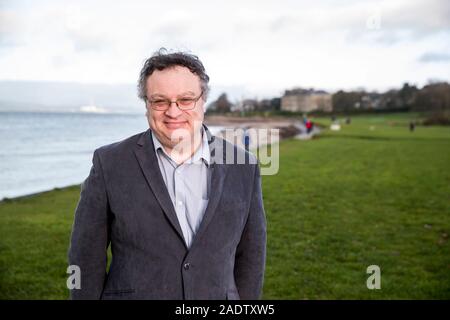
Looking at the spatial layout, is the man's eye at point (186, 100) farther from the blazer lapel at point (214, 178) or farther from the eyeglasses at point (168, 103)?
the blazer lapel at point (214, 178)

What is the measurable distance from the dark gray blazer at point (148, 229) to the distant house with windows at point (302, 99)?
8.92ft

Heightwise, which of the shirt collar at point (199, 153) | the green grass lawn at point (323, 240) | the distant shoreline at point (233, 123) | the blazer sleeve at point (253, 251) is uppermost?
the distant shoreline at point (233, 123)

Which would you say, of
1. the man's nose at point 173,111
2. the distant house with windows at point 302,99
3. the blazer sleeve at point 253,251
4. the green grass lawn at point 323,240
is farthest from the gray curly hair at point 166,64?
the green grass lawn at point 323,240

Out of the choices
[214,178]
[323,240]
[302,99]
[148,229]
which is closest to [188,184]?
[214,178]

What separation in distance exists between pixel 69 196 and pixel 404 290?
4492 mm

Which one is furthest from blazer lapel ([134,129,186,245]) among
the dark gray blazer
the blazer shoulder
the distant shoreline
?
the distant shoreline

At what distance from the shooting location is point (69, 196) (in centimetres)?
627

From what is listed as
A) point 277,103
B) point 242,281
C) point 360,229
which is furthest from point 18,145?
point 242,281

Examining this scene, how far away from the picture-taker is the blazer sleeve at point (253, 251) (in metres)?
1.80

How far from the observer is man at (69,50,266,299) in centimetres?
159

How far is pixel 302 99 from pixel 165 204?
10.5 feet

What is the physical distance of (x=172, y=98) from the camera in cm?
159

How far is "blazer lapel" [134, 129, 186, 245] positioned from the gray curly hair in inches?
7.2
